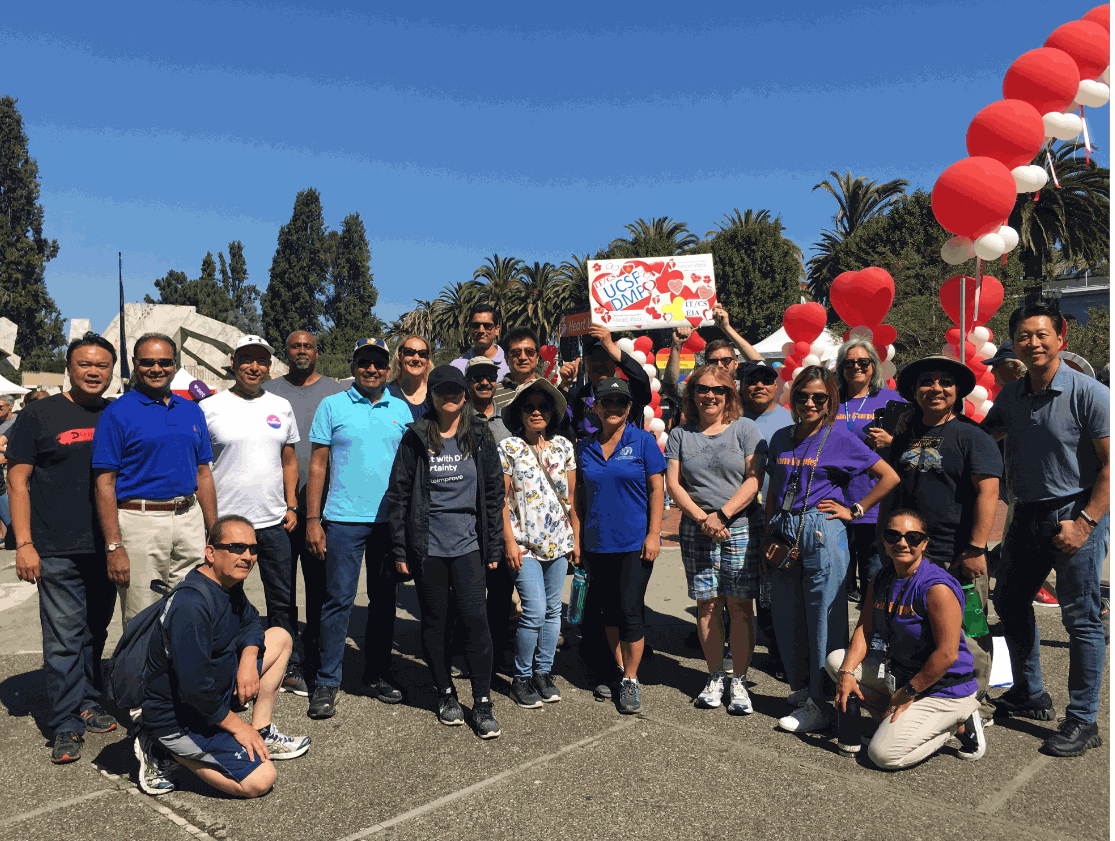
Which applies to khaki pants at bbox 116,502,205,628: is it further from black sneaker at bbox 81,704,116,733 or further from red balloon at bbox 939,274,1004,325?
red balloon at bbox 939,274,1004,325

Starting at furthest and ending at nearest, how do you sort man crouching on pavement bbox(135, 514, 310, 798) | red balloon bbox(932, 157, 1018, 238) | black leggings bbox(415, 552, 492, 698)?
red balloon bbox(932, 157, 1018, 238) < black leggings bbox(415, 552, 492, 698) < man crouching on pavement bbox(135, 514, 310, 798)

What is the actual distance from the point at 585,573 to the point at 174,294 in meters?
80.2

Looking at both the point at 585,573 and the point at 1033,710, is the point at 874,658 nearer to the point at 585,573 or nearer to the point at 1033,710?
the point at 1033,710

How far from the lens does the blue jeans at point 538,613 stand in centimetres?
439

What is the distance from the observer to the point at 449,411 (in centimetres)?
422

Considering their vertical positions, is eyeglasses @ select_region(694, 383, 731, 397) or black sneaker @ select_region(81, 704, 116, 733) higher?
eyeglasses @ select_region(694, 383, 731, 397)

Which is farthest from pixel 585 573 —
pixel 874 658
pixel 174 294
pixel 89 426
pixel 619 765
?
pixel 174 294

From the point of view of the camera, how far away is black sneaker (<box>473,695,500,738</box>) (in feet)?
13.0

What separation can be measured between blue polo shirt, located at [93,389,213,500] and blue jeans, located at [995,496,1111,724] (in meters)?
4.22

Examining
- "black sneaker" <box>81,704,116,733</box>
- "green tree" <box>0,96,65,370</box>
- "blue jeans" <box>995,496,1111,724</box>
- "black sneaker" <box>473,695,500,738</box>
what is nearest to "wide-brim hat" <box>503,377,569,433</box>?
"black sneaker" <box>473,695,500,738</box>

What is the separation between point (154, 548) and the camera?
4066 mm

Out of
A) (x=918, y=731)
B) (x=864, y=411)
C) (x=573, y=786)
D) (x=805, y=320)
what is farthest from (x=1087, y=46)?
(x=573, y=786)

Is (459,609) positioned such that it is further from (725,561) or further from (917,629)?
(917,629)

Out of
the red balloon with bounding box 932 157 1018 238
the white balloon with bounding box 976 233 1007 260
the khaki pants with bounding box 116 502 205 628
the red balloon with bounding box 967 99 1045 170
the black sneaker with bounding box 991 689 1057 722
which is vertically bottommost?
the black sneaker with bounding box 991 689 1057 722
